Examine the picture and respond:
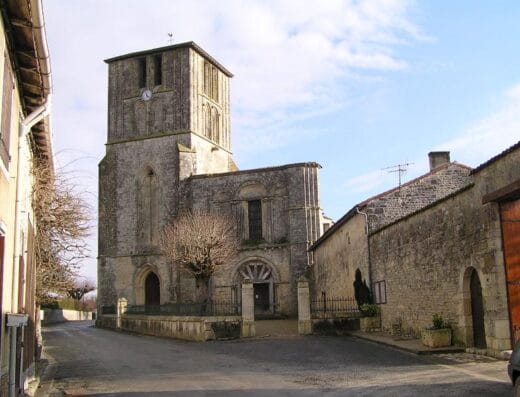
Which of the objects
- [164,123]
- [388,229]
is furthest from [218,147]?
[388,229]

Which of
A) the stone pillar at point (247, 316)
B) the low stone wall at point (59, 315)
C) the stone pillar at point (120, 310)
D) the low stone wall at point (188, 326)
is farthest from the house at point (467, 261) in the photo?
the low stone wall at point (59, 315)

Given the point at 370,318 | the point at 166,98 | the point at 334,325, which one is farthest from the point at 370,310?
the point at 166,98

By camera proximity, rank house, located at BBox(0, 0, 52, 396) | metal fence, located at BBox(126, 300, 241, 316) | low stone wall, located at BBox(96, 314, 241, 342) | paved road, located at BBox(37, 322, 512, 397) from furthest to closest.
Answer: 1. metal fence, located at BBox(126, 300, 241, 316)
2. low stone wall, located at BBox(96, 314, 241, 342)
3. paved road, located at BBox(37, 322, 512, 397)
4. house, located at BBox(0, 0, 52, 396)

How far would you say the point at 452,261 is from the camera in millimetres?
16500

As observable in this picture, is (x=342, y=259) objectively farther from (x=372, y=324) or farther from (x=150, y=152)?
(x=150, y=152)

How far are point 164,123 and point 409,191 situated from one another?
2238 centimetres

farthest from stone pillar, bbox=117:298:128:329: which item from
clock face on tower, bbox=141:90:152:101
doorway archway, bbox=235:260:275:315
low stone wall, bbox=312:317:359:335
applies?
low stone wall, bbox=312:317:359:335

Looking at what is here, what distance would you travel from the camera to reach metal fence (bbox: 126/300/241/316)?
1090 inches

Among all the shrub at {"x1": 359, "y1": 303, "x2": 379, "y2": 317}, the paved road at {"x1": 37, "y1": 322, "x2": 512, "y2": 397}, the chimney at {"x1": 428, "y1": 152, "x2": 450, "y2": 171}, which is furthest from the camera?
the chimney at {"x1": 428, "y1": 152, "x2": 450, "y2": 171}

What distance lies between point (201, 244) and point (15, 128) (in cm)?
2436

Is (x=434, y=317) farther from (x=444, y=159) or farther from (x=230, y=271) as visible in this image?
(x=230, y=271)

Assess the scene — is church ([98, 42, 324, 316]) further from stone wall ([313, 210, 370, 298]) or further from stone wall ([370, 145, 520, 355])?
stone wall ([370, 145, 520, 355])

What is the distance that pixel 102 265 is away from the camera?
42875 millimetres

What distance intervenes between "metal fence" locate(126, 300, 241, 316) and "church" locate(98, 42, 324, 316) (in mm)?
5643
